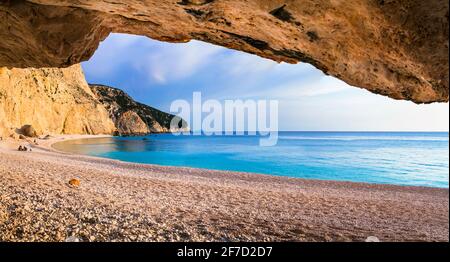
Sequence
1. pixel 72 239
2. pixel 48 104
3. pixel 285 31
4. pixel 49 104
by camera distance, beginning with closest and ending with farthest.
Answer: pixel 285 31 → pixel 72 239 → pixel 48 104 → pixel 49 104

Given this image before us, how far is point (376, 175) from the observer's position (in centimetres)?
3356

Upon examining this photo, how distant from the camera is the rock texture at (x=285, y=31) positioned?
3.62m

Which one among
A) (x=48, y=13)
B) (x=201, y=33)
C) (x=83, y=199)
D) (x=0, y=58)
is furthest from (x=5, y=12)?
(x=83, y=199)

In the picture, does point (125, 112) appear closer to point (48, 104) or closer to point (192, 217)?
point (48, 104)

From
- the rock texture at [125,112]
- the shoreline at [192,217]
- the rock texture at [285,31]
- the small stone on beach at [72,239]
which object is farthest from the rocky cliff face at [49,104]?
the small stone on beach at [72,239]

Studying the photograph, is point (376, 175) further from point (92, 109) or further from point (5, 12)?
point (92, 109)

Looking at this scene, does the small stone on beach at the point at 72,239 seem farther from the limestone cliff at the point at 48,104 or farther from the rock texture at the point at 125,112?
the rock texture at the point at 125,112

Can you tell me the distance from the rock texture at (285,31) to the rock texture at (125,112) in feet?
394

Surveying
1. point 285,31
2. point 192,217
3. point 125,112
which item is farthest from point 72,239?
point 125,112

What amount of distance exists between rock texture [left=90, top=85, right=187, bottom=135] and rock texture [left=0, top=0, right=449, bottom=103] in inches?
4725

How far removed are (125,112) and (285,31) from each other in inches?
5409

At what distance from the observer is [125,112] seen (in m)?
134

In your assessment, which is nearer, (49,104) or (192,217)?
(192,217)

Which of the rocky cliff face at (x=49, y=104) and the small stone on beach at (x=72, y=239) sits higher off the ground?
the rocky cliff face at (x=49, y=104)
